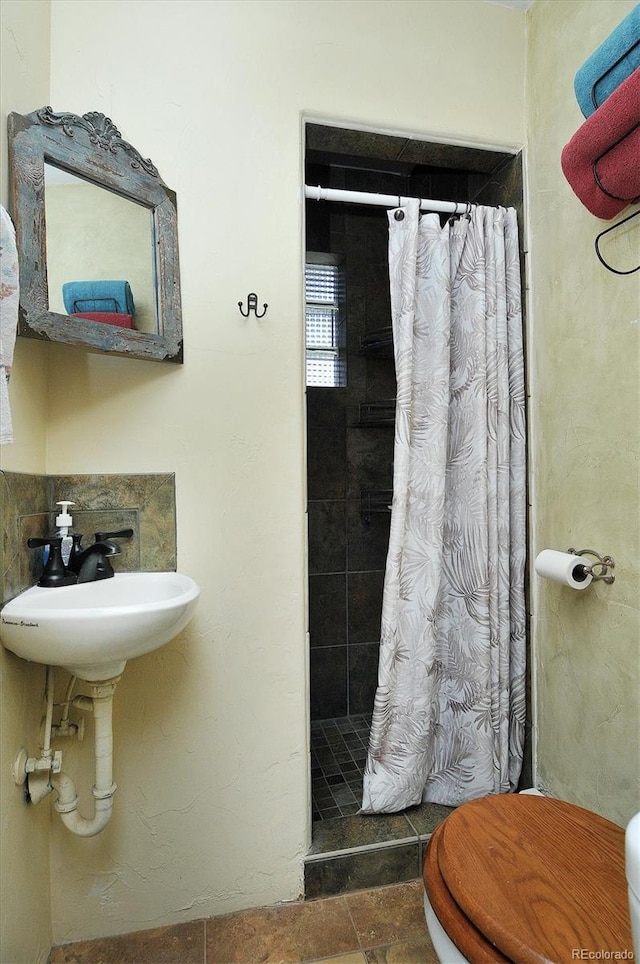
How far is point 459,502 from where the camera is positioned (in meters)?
1.56

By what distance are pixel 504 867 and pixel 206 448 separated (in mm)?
1120

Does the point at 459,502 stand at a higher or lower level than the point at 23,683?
higher

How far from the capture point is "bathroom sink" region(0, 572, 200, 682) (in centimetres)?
95

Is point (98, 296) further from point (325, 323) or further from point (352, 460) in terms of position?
point (352, 460)

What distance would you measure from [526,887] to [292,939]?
0.79 m

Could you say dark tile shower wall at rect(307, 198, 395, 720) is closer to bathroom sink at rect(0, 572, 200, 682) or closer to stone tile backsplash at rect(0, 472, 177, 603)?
stone tile backsplash at rect(0, 472, 177, 603)

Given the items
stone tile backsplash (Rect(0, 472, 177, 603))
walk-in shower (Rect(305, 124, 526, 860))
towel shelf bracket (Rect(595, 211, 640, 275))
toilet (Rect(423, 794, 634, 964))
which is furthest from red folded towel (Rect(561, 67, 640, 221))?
toilet (Rect(423, 794, 634, 964))

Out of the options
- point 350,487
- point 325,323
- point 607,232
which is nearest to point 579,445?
point 607,232

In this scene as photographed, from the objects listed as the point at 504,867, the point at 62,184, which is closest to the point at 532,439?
the point at 504,867

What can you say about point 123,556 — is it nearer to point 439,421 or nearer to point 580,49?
point 439,421

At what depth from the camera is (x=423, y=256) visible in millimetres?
1516

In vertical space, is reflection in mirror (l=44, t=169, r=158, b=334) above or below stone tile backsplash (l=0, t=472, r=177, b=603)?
above

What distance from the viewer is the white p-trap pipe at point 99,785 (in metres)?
1.18

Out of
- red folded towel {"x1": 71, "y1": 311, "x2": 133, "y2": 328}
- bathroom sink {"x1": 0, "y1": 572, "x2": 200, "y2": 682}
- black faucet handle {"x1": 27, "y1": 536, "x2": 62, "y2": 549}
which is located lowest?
bathroom sink {"x1": 0, "y1": 572, "x2": 200, "y2": 682}
